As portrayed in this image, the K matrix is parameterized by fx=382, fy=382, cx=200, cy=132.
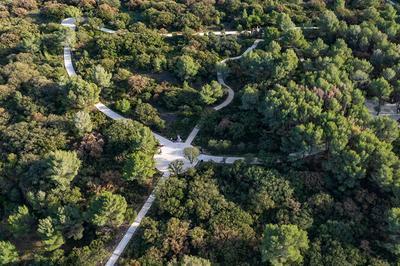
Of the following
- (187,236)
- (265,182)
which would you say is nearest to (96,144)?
(187,236)

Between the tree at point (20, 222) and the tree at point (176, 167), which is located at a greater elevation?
the tree at point (176, 167)

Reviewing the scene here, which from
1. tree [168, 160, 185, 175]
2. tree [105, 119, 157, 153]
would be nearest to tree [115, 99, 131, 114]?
tree [105, 119, 157, 153]

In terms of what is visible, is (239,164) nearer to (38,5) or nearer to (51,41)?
(51,41)

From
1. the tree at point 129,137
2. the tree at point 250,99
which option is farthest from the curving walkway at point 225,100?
the tree at point 129,137

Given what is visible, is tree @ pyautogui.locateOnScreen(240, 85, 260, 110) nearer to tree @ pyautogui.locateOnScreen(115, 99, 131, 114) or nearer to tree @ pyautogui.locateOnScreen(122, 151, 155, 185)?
tree @ pyautogui.locateOnScreen(122, 151, 155, 185)

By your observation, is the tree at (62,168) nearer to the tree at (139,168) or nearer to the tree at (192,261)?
the tree at (139,168)
